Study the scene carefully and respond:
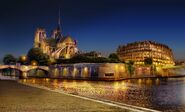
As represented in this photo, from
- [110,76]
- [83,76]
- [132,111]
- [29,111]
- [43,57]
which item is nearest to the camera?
[29,111]

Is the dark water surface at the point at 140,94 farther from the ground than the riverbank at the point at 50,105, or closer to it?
closer to it

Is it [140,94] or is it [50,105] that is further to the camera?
[140,94]

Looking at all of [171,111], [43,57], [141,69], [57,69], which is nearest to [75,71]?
[57,69]

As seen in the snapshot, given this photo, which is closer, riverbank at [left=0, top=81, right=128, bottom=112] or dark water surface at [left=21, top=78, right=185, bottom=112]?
riverbank at [left=0, top=81, right=128, bottom=112]

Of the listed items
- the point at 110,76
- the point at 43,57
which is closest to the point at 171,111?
the point at 110,76

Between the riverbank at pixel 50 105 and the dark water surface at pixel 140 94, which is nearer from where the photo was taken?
the riverbank at pixel 50 105

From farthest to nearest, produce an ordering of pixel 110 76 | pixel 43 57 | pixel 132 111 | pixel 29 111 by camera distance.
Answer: pixel 43 57 → pixel 110 76 → pixel 132 111 → pixel 29 111

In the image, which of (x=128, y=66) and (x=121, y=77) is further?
(x=128, y=66)

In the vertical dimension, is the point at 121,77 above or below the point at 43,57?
below

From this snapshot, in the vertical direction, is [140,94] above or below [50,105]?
below

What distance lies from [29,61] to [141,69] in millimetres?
74708

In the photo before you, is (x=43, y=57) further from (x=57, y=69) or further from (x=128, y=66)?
(x=128, y=66)

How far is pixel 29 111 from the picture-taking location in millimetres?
17500

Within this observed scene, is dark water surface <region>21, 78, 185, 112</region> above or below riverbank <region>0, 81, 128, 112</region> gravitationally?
below
